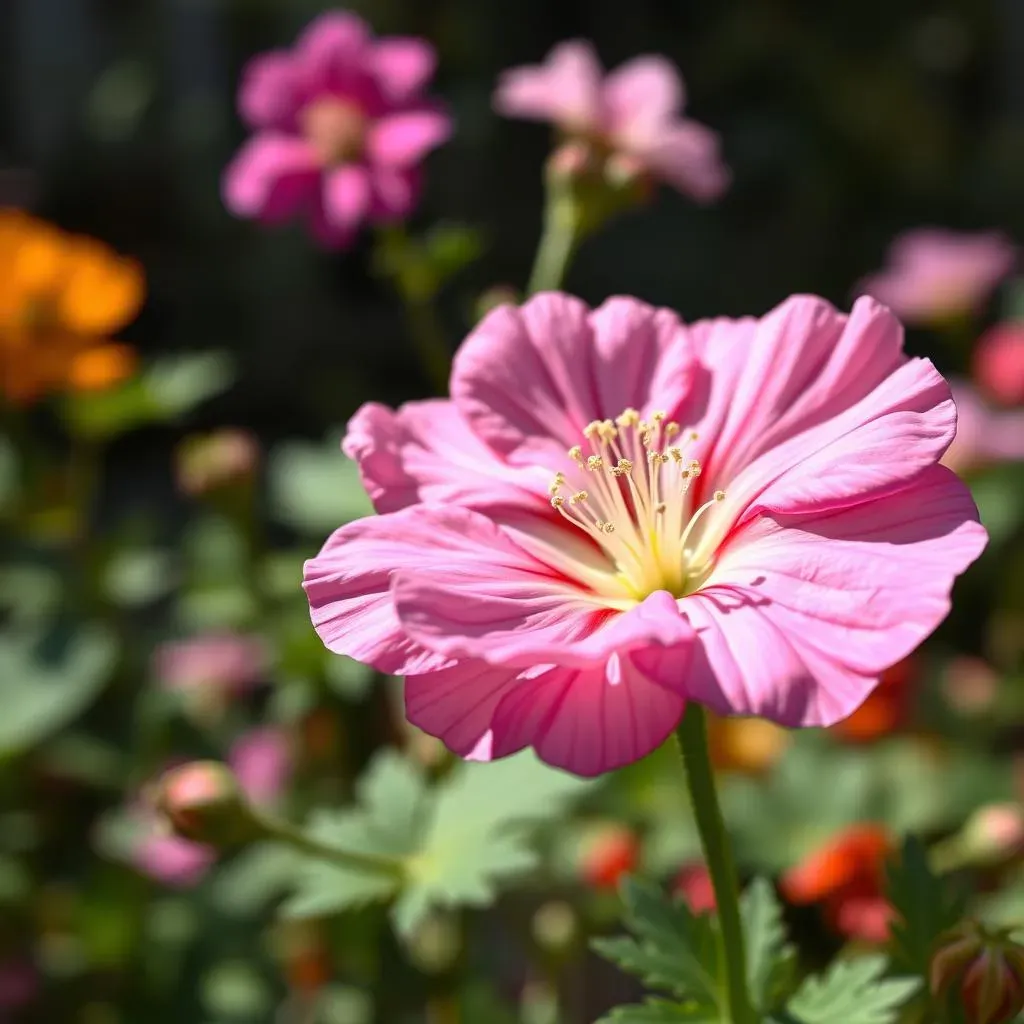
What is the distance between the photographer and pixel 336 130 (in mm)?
1161

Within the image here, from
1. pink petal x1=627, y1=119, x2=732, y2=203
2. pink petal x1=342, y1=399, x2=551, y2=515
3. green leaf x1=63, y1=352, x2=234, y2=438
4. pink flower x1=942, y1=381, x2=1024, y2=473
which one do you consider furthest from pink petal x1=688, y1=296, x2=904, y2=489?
pink flower x1=942, y1=381, x2=1024, y2=473

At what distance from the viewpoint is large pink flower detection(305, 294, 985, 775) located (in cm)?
55

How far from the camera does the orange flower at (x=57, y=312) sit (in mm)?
1265

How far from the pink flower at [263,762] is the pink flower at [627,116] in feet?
2.25

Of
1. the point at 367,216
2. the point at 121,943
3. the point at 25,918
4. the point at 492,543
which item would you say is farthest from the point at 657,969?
the point at 25,918

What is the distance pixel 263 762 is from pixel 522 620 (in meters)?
0.85

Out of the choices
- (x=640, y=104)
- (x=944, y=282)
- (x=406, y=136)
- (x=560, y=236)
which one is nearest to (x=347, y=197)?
(x=406, y=136)

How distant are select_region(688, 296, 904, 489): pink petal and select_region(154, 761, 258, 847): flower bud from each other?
1.22 feet

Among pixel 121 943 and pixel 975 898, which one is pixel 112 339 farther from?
pixel 975 898

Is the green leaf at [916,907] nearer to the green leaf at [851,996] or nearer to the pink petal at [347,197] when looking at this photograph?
the green leaf at [851,996]

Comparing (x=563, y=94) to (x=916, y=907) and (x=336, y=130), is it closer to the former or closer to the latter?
(x=336, y=130)

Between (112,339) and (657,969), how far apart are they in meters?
3.47

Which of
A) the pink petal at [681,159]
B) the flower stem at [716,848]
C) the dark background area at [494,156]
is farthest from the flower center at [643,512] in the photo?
the dark background area at [494,156]

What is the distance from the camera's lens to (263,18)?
4.12 m
